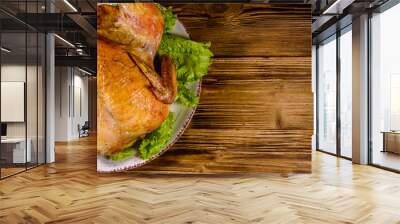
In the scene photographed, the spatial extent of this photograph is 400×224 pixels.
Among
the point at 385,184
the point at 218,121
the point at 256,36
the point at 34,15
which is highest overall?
the point at 34,15

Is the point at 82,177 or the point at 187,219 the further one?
the point at 82,177

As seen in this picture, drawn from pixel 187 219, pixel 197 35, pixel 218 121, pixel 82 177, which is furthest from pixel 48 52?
pixel 187 219

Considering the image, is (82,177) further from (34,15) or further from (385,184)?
(385,184)

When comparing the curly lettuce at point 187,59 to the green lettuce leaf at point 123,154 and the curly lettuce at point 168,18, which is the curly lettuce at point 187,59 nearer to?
the curly lettuce at point 168,18

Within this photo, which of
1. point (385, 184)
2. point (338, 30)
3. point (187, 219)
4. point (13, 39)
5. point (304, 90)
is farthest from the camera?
point (338, 30)

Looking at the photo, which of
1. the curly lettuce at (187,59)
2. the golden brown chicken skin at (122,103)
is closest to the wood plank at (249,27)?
the curly lettuce at (187,59)

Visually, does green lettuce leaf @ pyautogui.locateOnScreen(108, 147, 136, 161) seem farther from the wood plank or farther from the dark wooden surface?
the wood plank

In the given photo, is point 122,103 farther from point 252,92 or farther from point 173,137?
point 252,92
